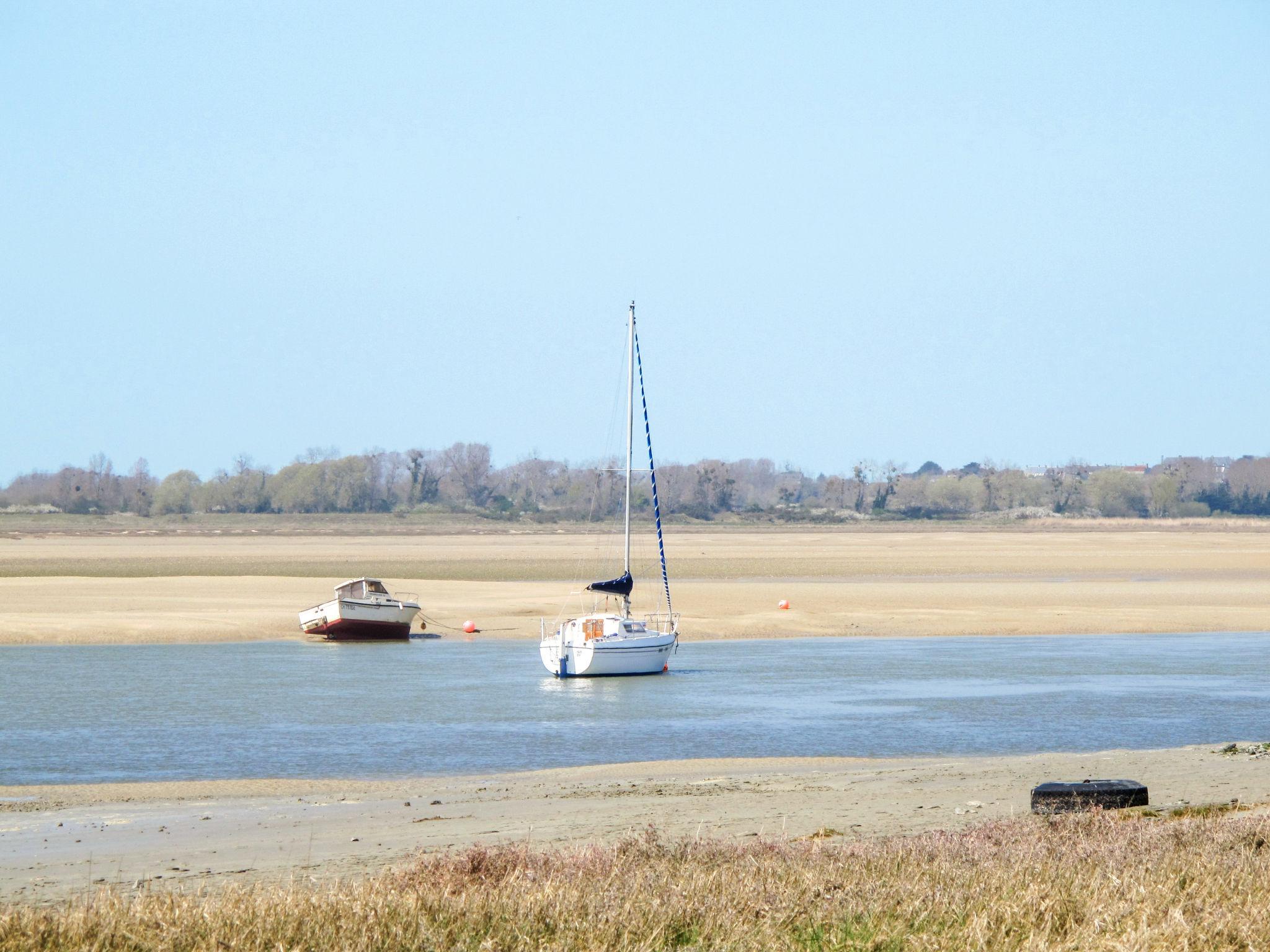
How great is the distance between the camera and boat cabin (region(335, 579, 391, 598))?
4188 centimetres

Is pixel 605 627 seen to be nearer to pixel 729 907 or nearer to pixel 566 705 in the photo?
pixel 566 705

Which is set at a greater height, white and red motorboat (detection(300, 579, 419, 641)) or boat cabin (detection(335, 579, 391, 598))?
boat cabin (detection(335, 579, 391, 598))

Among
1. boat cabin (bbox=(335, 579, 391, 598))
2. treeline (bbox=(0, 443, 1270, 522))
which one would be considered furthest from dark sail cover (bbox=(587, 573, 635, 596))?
treeline (bbox=(0, 443, 1270, 522))

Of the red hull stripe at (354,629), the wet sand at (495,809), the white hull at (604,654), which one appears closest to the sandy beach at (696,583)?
the red hull stripe at (354,629)

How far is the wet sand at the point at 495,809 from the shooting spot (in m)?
12.0

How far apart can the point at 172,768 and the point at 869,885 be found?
13.9m

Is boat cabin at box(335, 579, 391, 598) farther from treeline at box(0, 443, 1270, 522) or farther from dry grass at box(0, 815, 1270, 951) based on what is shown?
treeline at box(0, 443, 1270, 522)

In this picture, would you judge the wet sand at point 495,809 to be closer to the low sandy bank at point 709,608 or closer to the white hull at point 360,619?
the white hull at point 360,619

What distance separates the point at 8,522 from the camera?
12850 cm

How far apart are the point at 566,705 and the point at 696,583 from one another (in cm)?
3137

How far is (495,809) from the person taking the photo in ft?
49.5

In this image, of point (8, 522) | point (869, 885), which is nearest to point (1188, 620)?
point (869, 885)

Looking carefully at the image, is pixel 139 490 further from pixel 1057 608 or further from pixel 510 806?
pixel 510 806

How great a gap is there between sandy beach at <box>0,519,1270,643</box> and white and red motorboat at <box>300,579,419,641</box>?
151 cm
